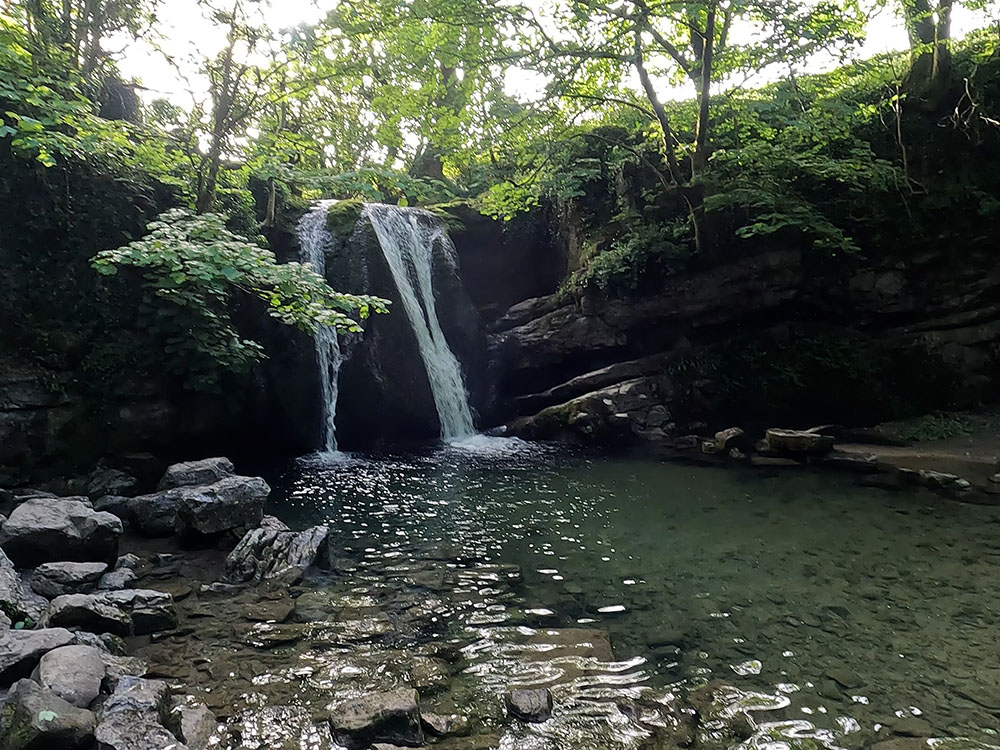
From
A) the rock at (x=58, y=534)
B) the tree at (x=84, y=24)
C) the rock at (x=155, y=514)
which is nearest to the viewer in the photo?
the rock at (x=58, y=534)

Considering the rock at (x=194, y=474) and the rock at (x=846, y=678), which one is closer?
the rock at (x=846, y=678)

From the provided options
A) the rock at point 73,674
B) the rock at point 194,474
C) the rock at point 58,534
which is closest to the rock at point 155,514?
the rock at point 194,474

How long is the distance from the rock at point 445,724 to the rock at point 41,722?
1.75 m

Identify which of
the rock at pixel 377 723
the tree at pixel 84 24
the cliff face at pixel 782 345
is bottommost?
the rock at pixel 377 723

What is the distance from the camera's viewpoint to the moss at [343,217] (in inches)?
575

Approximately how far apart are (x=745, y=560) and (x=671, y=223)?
9394 millimetres

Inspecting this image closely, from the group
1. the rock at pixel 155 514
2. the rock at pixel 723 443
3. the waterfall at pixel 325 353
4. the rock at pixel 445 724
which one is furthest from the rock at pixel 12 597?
the rock at pixel 723 443

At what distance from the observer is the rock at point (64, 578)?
4.91 m

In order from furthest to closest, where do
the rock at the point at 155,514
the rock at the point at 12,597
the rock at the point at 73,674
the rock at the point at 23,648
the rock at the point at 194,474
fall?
the rock at the point at 194,474, the rock at the point at 155,514, the rock at the point at 12,597, the rock at the point at 23,648, the rock at the point at 73,674

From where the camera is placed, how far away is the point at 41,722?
9.14ft

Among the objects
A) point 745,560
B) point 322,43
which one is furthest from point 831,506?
point 322,43

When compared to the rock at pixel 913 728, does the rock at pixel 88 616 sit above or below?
above

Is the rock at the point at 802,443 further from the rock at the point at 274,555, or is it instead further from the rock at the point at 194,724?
the rock at the point at 194,724

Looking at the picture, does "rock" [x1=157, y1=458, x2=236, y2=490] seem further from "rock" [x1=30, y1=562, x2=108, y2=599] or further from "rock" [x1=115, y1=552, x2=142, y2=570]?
"rock" [x1=30, y1=562, x2=108, y2=599]
